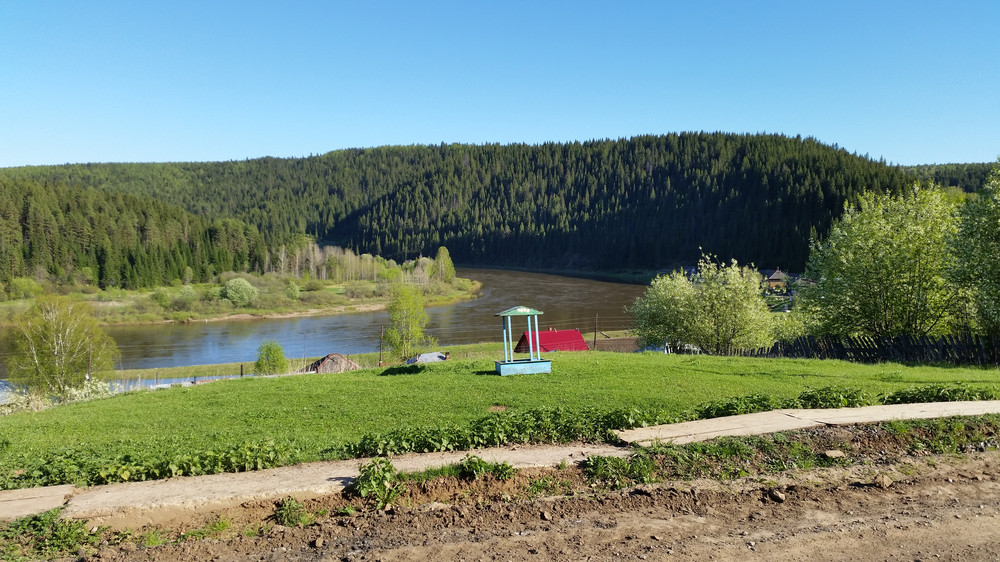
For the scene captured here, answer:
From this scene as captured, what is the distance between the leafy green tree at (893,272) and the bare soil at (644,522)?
70.8 ft

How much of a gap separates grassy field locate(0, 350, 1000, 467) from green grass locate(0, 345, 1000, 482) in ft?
0.09

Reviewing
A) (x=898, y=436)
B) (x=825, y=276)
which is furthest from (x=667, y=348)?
(x=898, y=436)

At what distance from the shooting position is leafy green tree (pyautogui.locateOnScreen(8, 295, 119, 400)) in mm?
41375

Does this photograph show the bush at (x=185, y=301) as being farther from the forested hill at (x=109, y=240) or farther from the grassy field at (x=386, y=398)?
the grassy field at (x=386, y=398)

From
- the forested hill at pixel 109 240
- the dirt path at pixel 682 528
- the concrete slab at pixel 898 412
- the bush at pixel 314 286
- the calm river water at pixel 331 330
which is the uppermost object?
the forested hill at pixel 109 240

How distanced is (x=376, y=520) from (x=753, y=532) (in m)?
4.31

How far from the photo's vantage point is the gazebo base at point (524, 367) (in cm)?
1808

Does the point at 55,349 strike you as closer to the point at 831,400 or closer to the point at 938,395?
the point at 831,400

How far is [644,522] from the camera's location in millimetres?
6883

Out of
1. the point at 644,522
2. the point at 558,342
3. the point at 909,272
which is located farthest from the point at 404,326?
the point at 644,522

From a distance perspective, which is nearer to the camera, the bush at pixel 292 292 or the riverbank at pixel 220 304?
the riverbank at pixel 220 304

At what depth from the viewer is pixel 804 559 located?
6074mm

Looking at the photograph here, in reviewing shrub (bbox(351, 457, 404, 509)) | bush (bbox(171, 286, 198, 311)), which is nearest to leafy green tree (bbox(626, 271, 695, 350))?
shrub (bbox(351, 457, 404, 509))

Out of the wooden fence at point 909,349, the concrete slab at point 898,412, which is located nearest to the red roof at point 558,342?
the wooden fence at point 909,349
